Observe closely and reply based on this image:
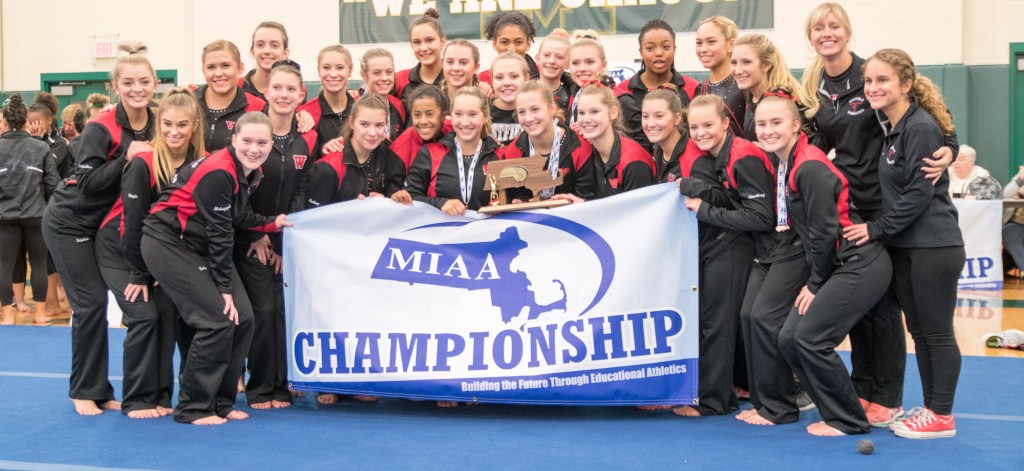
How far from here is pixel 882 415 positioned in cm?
497

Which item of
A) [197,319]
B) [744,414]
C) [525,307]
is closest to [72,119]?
Result: [197,319]

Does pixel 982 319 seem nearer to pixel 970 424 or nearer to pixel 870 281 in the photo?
pixel 970 424

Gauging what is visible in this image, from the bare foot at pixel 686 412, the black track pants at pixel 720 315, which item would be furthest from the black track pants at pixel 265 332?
the black track pants at pixel 720 315

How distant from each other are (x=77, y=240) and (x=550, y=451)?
2.87m

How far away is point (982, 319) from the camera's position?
8.58 meters

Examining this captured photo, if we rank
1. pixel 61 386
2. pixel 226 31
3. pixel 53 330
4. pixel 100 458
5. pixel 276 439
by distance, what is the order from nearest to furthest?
pixel 100 458 < pixel 276 439 < pixel 61 386 < pixel 53 330 < pixel 226 31

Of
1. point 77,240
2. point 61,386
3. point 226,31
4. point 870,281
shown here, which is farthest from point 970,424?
point 226,31

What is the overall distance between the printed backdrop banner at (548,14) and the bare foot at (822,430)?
1035 centimetres

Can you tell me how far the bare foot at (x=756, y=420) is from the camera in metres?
4.97

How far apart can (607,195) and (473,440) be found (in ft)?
5.11

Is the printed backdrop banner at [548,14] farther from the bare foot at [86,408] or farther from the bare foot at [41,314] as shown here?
the bare foot at [86,408]

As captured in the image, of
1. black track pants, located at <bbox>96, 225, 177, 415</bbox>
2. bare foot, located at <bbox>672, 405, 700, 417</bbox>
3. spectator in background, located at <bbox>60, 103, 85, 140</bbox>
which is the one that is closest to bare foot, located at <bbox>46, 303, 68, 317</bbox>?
spectator in background, located at <bbox>60, 103, 85, 140</bbox>

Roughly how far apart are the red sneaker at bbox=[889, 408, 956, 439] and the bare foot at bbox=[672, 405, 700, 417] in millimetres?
995

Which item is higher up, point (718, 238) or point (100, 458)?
point (718, 238)
